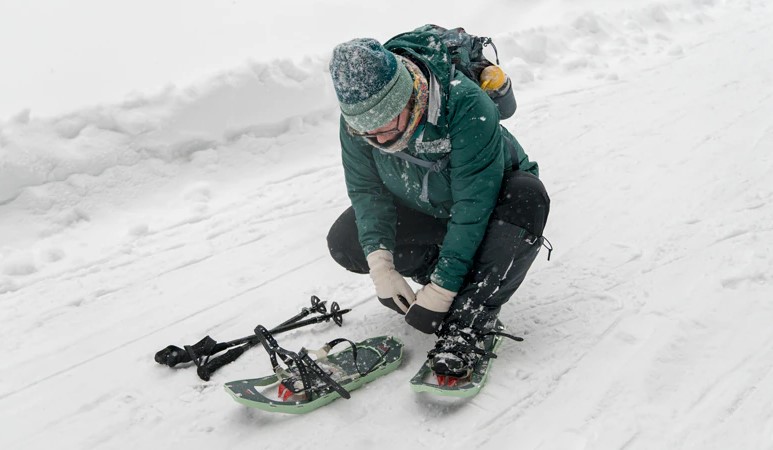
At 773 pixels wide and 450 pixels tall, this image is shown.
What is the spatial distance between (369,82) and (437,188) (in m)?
0.68

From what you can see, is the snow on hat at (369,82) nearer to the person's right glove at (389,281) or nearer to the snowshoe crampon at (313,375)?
the person's right glove at (389,281)

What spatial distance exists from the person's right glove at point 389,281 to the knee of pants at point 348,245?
24 cm

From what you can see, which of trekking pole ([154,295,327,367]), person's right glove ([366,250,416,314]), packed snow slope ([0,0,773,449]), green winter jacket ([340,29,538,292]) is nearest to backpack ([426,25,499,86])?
green winter jacket ([340,29,538,292])

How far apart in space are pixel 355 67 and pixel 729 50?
6.05 metres

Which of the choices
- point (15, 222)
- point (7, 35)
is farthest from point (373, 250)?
point (7, 35)

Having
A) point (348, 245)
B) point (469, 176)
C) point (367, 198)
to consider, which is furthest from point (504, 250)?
point (348, 245)

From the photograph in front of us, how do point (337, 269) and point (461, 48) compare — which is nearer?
point (461, 48)

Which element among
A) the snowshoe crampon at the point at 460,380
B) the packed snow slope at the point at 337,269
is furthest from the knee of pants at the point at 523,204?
the packed snow slope at the point at 337,269

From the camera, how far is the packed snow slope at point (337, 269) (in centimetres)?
259

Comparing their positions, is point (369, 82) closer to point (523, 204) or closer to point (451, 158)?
point (451, 158)

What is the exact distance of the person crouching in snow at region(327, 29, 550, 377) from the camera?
2.41 metres

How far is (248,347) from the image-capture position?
320cm

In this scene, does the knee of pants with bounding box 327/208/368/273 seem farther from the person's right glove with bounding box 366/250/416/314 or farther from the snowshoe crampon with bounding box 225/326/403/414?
the snowshoe crampon with bounding box 225/326/403/414

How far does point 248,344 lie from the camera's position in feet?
10.5
